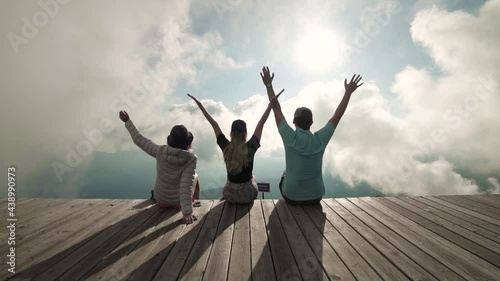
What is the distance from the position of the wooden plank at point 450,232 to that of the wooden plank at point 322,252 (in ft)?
6.07

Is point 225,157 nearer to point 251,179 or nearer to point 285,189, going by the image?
point 251,179

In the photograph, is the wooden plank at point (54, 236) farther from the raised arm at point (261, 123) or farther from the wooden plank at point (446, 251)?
the wooden plank at point (446, 251)

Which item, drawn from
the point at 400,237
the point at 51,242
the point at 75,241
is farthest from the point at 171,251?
the point at 400,237

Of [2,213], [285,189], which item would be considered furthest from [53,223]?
[285,189]

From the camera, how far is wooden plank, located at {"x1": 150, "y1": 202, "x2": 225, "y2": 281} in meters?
2.65

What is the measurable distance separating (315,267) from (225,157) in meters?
2.76

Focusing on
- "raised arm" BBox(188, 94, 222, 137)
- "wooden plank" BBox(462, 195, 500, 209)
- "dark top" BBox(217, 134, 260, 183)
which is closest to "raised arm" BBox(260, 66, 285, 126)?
"dark top" BBox(217, 134, 260, 183)

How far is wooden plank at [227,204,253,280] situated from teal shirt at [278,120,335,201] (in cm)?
121

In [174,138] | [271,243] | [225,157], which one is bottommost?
[271,243]

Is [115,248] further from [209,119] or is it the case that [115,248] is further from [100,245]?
[209,119]

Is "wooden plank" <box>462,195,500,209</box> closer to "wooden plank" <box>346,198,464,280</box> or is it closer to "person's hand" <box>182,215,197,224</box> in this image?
"wooden plank" <box>346,198,464,280</box>

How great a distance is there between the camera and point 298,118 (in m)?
4.55

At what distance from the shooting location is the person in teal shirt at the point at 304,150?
439cm

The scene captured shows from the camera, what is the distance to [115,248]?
10.7 feet
